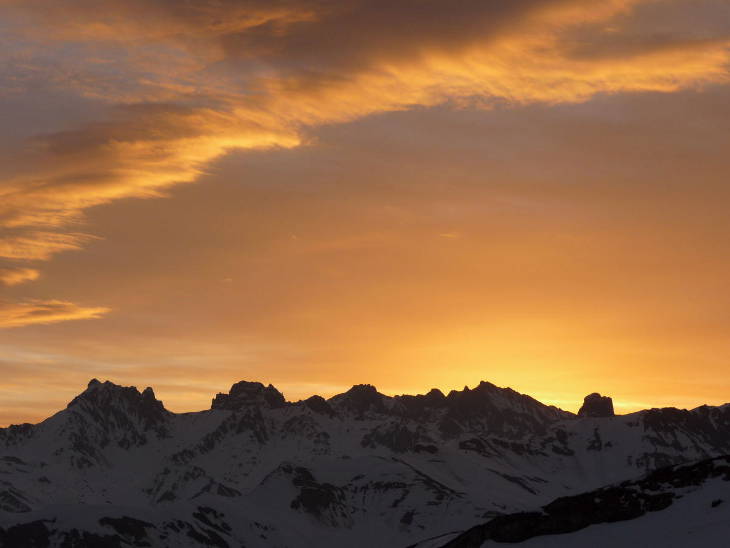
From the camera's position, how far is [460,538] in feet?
542

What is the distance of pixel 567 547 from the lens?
454 ft

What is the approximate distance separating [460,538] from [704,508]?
39744 millimetres

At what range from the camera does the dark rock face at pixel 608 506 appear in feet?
477

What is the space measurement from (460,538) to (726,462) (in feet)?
127

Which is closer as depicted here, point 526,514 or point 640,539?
point 640,539

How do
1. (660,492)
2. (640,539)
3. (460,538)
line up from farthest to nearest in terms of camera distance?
(460,538) < (660,492) < (640,539)

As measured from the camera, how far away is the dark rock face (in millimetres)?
145250

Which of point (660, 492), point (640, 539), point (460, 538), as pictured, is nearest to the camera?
point (640, 539)

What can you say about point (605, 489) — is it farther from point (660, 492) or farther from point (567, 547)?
point (567, 547)

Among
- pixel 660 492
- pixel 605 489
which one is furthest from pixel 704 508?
pixel 605 489

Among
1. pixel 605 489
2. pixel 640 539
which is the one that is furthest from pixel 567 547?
pixel 605 489

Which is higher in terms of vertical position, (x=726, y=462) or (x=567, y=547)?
(x=726, y=462)

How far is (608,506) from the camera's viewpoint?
5807 inches

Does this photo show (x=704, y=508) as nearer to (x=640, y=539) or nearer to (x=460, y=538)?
(x=640, y=539)
